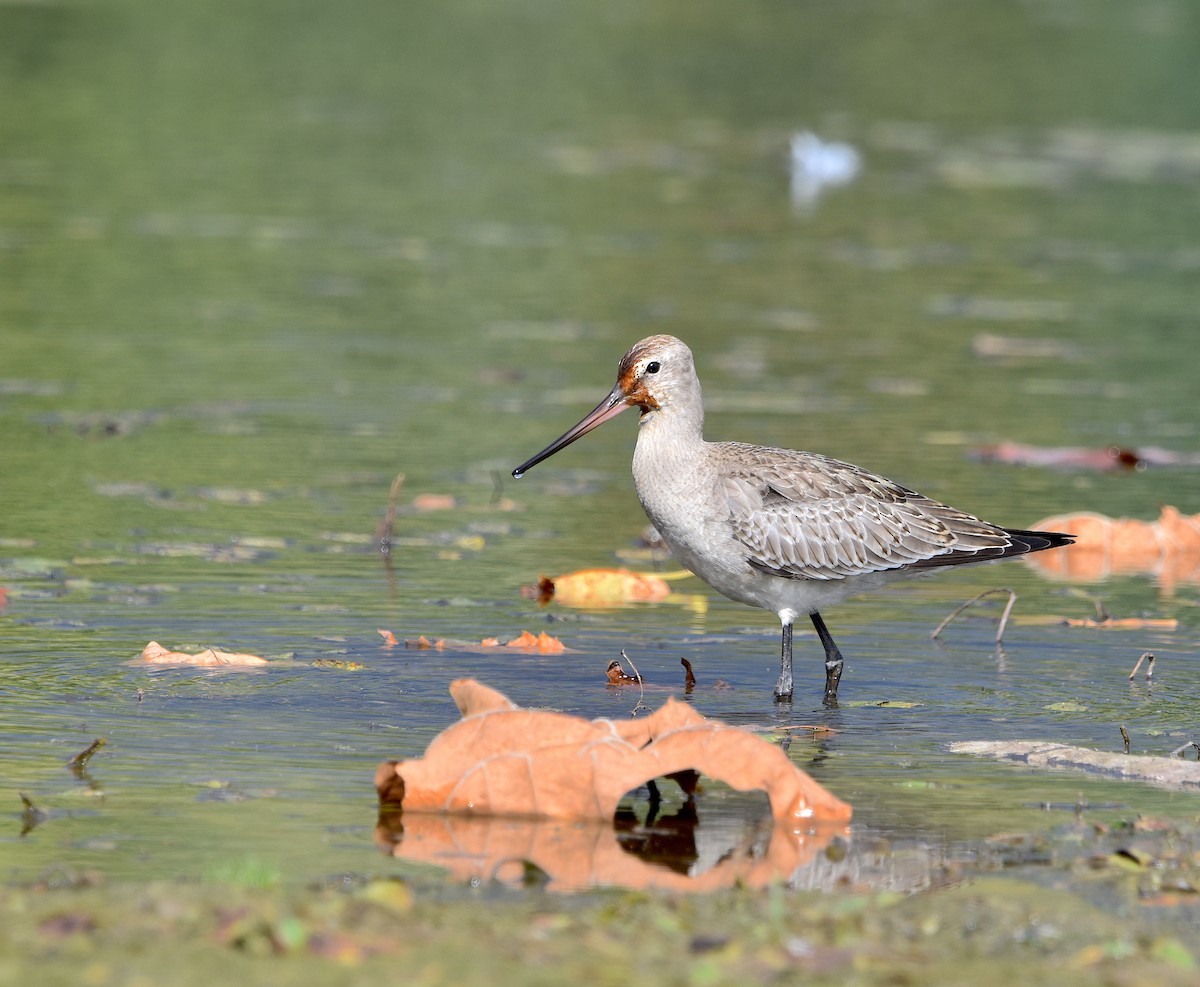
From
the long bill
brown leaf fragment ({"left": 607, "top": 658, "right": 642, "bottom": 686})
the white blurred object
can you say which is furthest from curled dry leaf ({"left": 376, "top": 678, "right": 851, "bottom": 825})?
the white blurred object

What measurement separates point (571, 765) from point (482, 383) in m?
9.75

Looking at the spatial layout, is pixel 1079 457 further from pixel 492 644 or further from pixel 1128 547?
pixel 492 644

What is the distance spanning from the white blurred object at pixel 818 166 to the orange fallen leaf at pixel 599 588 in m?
17.7

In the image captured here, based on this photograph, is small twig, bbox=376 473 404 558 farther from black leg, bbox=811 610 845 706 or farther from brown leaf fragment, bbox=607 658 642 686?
black leg, bbox=811 610 845 706

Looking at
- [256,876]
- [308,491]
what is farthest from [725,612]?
[256,876]

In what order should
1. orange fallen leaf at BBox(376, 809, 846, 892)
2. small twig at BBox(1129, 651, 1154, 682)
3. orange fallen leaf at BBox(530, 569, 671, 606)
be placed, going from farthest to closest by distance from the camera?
orange fallen leaf at BBox(530, 569, 671, 606), small twig at BBox(1129, 651, 1154, 682), orange fallen leaf at BBox(376, 809, 846, 892)

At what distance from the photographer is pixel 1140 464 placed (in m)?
14.8

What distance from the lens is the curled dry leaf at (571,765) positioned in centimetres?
727

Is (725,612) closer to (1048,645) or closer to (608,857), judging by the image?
(1048,645)

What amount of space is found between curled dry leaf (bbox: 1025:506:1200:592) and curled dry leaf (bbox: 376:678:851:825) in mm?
5554

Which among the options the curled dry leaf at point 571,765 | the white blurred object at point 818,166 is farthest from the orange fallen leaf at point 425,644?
the white blurred object at point 818,166

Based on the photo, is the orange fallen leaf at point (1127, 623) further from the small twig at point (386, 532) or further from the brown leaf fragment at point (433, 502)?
the brown leaf fragment at point (433, 502)

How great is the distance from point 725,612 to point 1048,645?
1.87 metres

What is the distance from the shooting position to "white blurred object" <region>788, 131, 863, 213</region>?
2883 centimetres
